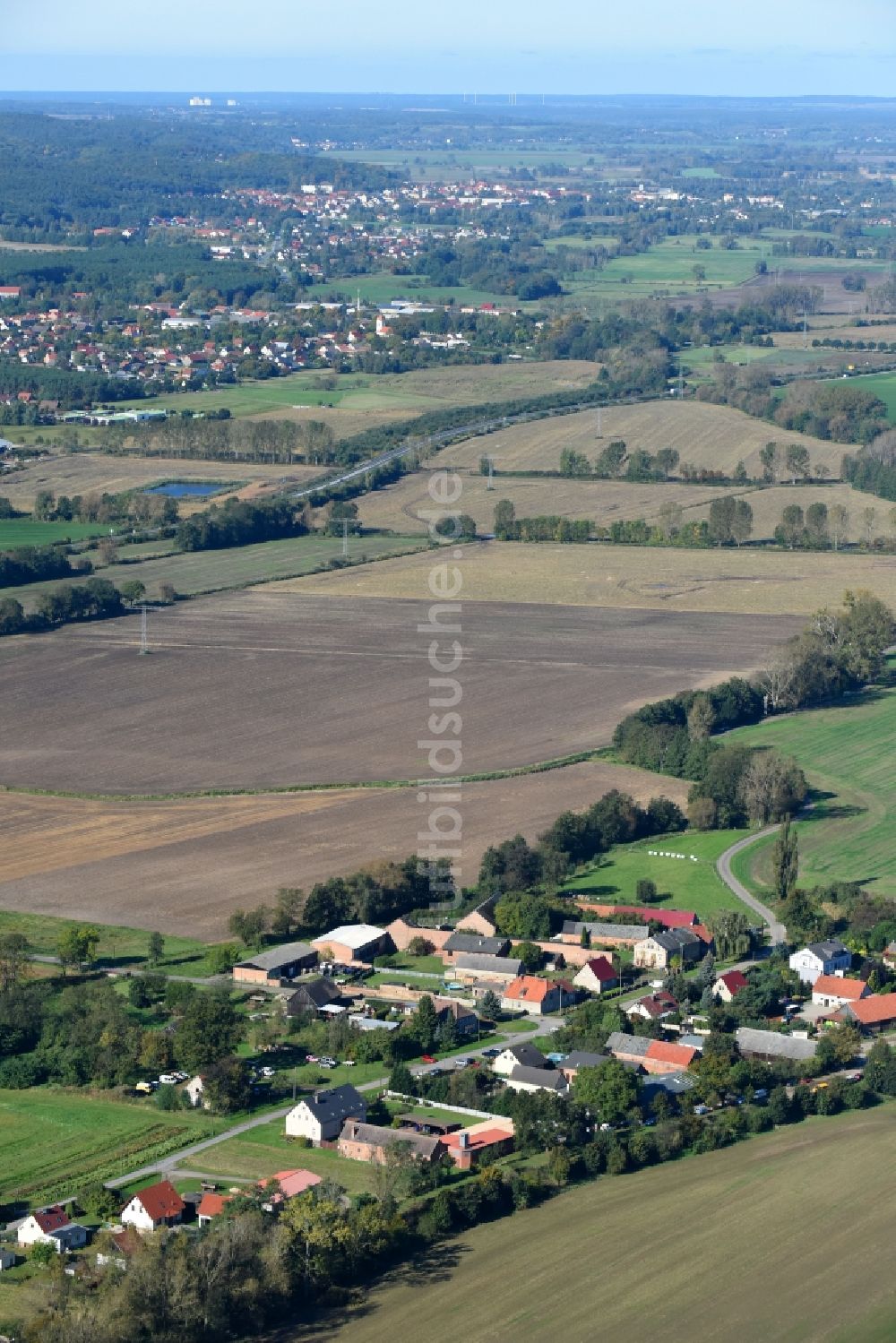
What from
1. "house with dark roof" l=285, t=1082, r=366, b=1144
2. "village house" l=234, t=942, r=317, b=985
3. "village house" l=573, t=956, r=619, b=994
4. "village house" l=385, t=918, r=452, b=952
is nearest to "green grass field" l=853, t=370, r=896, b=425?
"village house" l=385, t=918, r=452, b=952

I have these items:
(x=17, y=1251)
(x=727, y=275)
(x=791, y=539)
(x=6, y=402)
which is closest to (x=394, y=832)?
(x=17, y=1251)

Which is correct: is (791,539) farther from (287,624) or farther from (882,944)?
(882,944)

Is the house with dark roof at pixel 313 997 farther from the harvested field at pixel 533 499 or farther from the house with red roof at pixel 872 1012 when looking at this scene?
the harvested field at pixel 533 499

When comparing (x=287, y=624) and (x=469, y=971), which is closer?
(x=469, y=971)

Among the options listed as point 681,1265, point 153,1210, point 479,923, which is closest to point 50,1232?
point 153,1210

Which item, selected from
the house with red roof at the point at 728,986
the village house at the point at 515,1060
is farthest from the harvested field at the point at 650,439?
the village house at the point at 515,1060

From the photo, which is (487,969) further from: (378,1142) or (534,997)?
(378,1142)

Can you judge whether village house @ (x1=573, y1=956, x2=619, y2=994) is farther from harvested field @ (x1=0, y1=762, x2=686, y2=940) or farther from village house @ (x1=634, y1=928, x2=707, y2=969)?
harvested field @ (x1=0, y1=762, x2=686, y2=940)
